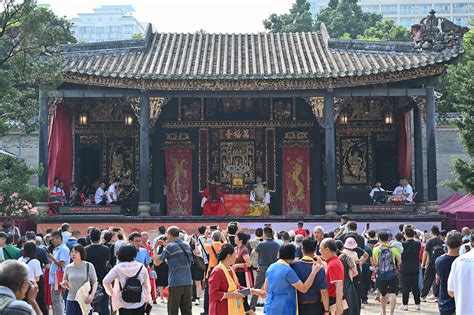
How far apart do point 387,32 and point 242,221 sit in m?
27.4

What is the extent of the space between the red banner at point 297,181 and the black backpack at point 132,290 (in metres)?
17.5

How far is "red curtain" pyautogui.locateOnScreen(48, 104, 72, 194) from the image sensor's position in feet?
83.5

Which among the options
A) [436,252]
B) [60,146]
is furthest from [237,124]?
[436,252]

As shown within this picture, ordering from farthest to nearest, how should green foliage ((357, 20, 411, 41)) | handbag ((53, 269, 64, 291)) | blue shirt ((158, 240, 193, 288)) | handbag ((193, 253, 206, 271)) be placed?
green foliage ((357, 20, 411, 41)) < handbag ((193, 253, 206, 271)) < handbag ((53, 269, 64, 291)) < blue shirt ((158, 240, 193, 288))

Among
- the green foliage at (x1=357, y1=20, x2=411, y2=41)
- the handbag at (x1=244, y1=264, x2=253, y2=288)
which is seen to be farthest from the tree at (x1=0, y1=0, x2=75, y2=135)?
the green foliage at (x1=357, y1=20, x2=411, y2=41)

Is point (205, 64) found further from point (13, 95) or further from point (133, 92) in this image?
point (13, 95)

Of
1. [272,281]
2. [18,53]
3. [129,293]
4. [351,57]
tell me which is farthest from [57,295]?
[351,57]

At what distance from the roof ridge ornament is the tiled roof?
11.8 inches

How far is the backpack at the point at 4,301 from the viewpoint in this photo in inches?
217

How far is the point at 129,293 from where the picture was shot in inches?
380

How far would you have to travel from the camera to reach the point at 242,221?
23.8 metres

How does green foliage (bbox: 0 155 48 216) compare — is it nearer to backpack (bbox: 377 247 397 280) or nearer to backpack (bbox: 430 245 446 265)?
backpack (bbox: 377 247 397 280)

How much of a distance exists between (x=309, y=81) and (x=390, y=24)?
27.6 metres

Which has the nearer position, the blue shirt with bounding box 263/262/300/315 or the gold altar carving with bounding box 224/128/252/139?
the blue shirt with bounding box 263/262/300/315
